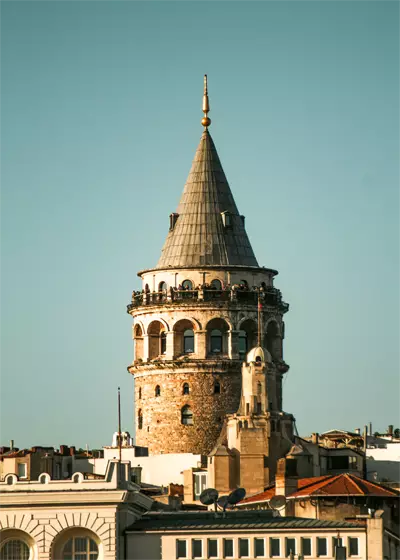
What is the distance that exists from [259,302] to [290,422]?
36.1 ft

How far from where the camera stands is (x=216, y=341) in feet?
578

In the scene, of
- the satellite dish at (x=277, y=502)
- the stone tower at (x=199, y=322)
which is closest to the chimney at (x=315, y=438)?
the stone tower at (x=199, y=322)

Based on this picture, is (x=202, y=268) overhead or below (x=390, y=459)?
overhead

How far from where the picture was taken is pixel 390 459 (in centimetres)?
17925

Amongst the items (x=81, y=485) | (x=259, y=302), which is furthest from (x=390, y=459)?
(x=81, y=485)

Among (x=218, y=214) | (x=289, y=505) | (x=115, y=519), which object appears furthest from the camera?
(x=218, y=214)

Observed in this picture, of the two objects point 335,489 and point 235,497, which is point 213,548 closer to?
point 235,497

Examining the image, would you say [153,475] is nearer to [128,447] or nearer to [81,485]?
[128,447]

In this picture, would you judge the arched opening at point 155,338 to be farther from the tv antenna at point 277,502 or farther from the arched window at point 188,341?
the tv antenna at point 277,502

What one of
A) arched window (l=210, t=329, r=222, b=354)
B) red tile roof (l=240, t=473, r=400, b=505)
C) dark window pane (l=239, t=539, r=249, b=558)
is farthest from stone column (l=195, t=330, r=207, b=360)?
dark window pane (l=239, t=539, r=249, b=558)

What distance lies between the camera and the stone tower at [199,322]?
174750mm

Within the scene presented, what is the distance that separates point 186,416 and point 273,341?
7.82 meters

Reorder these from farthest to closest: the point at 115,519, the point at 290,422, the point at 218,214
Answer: the point at 218,214 → the point at 290,422 → the point at 115,519

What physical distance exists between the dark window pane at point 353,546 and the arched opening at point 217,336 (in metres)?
48.1
